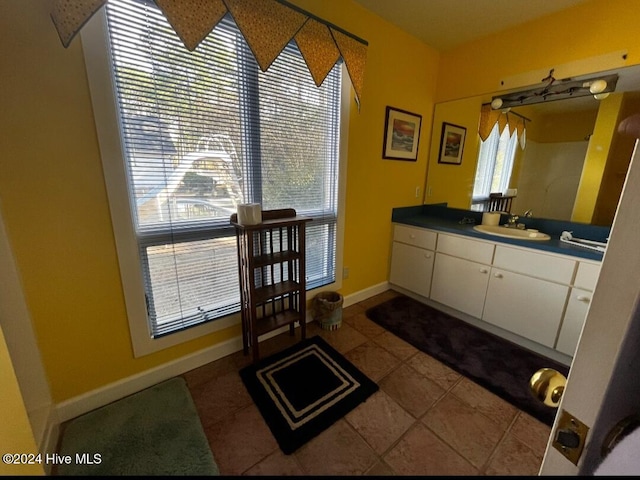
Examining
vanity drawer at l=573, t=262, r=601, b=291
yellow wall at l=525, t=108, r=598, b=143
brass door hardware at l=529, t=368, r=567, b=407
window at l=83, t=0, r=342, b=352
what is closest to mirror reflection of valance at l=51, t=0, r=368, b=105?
window at l=83, t=0, r=342, b=352

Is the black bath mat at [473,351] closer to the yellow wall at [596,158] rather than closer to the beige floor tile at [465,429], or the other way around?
the beige floor tile at [465,429]

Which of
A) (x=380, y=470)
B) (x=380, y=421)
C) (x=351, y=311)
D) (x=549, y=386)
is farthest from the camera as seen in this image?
(x=351, y=311)

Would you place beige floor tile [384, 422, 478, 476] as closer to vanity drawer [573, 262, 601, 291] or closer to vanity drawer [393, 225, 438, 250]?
vanity drawer [573, 262, 601, 291]

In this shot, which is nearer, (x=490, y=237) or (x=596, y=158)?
(x=596, y=158)

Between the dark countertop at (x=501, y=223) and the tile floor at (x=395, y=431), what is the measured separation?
1.02 m

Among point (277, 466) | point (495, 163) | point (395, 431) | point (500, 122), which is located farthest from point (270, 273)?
point (500, 122)

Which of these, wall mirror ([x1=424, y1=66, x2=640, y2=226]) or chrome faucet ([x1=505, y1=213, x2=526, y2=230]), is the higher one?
wall mirror ([x1=424, y1=66, x2=640, y2=226])

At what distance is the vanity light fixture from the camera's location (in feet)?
5.58

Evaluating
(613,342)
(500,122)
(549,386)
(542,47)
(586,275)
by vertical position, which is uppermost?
(542,47)

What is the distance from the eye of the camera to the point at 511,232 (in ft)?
6.92

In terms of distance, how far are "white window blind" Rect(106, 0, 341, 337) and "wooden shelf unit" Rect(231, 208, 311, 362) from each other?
0.13 m

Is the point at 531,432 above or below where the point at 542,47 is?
below

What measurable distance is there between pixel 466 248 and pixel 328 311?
1.25 m

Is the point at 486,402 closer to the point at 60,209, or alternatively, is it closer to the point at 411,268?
the point at 411,268
